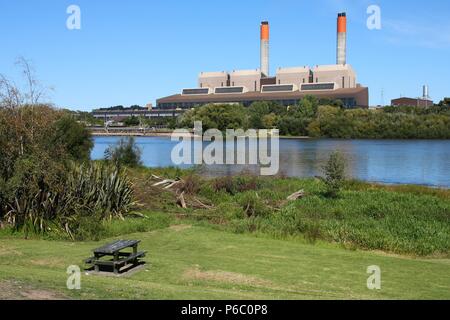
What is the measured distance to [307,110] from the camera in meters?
123

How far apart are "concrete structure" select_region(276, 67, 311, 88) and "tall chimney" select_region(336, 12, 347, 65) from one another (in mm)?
11564

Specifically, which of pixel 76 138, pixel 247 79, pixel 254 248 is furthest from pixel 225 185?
pixel 247 79

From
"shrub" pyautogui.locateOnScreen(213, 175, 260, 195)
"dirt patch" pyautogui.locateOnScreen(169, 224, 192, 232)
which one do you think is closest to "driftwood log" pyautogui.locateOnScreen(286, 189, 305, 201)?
"shrub" pyautogui.locateOnScreen(213, 175, 260, 195)

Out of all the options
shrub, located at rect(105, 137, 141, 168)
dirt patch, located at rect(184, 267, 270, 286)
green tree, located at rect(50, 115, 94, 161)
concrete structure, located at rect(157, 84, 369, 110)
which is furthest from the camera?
concrete structure, located at rect(157, 84, 369, 110)

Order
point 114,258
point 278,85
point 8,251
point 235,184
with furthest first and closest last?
point 278,85 < point 235,184 < point 8,251 < point 114,258

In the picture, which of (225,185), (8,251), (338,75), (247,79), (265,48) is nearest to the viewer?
(8,251)

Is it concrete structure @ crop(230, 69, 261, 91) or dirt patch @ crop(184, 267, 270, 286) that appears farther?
concrete structure @ crop(230, 69, 261, 91)

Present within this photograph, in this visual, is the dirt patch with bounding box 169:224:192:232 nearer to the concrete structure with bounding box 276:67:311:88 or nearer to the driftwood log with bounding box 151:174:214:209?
the driftwood log with bounding box 151:174:214:209

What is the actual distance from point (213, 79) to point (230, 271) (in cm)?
18922

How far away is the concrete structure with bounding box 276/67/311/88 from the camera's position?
177500 mm

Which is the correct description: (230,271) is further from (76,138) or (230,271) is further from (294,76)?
(294,76)

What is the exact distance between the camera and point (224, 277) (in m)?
9.77
